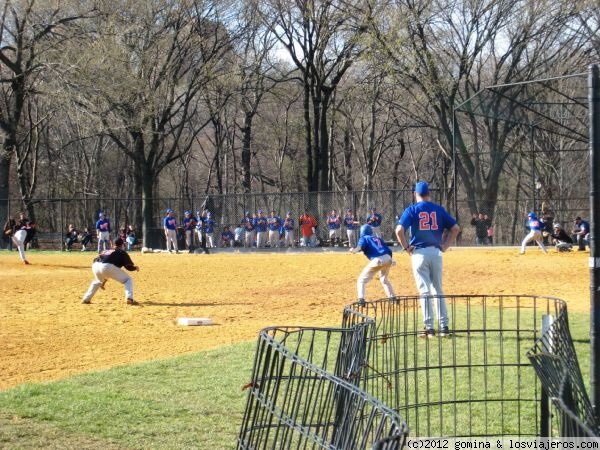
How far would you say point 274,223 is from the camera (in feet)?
129

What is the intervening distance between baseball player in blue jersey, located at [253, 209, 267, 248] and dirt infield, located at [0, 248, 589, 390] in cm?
978

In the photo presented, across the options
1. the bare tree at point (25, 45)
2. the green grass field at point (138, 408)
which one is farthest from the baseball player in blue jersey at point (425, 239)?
the bare tree at point (25, 45)

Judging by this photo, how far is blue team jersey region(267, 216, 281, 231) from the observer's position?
Result: 129 feet

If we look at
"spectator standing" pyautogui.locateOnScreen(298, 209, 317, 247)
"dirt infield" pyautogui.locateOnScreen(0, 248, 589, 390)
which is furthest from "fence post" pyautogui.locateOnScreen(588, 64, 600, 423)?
"spectator standing" pyautogui.locateOnScreen(298, 209, 317, 247)

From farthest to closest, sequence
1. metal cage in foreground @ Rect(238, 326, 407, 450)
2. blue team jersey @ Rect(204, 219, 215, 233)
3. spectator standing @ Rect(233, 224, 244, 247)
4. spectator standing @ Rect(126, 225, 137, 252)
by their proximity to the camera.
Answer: spectator standing @ Rect(126, 225, 137, 252) < spectator standing @ Rect(233, 224, 244, 247) < blue team jersey @ Rect(204, 219, 215, 233) < metal cage in foreground @ Rect(238, 326, 407, 450)

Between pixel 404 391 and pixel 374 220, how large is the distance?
1111 inches

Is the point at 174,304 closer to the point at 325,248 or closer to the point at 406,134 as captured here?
the point at 325,248

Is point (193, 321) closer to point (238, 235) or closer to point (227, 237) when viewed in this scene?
point (227, 237)

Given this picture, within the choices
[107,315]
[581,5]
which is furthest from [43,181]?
[107,315]

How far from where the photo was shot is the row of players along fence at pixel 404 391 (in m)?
3.66

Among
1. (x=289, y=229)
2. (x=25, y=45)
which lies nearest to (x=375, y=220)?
(x=289, y=229)

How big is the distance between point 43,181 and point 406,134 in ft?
88.9

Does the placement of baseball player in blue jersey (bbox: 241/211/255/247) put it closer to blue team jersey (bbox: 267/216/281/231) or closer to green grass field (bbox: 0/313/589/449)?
blue team jersey (bbox: 267/216/281/231)

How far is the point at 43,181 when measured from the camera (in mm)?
63281
